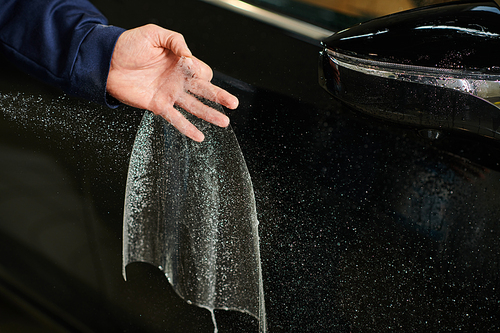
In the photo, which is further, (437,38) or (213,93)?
(213,93)

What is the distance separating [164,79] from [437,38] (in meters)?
0.25

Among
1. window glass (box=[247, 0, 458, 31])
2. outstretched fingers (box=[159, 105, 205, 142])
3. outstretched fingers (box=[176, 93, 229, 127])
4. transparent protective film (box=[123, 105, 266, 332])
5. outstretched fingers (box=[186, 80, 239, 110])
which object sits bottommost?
transparent protective film (box=[123, 105, 266, 332])

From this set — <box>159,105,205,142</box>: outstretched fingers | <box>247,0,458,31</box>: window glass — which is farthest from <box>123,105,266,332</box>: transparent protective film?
<box>247,0,458,31</box>: window glass

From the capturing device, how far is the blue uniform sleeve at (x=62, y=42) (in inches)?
13.7

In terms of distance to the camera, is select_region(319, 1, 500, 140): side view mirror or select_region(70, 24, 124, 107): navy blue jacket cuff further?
select_region(70, 24, 124, 107): navy blue jacket cuff

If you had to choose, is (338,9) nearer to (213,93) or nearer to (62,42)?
(213,93)

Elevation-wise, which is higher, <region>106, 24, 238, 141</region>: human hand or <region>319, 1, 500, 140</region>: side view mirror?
<region>319, 1, 500, 140</region>: side view mirror

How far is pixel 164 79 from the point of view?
0.35 metres

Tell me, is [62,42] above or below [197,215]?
above

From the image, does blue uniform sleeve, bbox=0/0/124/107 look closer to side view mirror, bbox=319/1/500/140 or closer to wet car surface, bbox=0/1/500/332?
wet car surface, bbox=0/1/500/332

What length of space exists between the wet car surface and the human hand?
2 centimetres

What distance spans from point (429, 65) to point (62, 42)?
0.35m

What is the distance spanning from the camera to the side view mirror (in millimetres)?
228

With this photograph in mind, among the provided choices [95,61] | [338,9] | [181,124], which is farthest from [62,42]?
[338,9]
